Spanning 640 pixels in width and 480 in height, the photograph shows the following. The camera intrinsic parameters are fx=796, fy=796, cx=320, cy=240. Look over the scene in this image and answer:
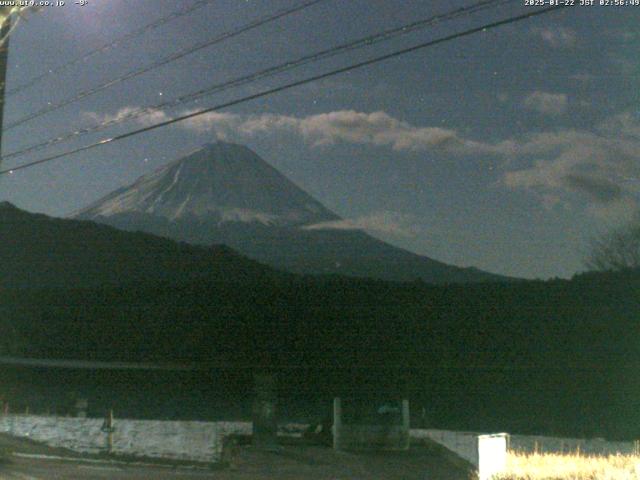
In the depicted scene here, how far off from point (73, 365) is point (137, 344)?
4.93 metres

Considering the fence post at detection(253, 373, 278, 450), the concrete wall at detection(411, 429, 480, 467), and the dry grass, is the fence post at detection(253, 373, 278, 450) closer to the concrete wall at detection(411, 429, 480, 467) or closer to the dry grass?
the concrete wall at detection(411, 429, 480, 467)

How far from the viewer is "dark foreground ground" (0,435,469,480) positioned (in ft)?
44.5

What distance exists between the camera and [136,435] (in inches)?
758

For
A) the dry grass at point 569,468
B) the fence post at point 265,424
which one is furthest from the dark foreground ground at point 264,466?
the dry grass at point 569,468

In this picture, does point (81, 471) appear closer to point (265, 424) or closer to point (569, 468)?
point (265, 424)

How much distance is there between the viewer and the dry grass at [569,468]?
961cm

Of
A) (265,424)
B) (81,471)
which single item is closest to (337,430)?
(265,424)

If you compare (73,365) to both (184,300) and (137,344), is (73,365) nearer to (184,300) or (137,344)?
(137,344)

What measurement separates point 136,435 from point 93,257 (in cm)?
4823

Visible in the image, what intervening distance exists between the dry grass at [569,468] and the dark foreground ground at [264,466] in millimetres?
2034

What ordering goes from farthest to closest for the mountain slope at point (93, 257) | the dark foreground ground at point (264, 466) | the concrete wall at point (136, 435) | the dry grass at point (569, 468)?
1. the mountain slope at point (93, 257)
2. the concrete wall at point (136, 435)
3. the dark foreground ground at point (264, 466)
4. the dry grass at point (569, 468)

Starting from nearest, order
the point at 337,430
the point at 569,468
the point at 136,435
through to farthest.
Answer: the point at 569,468 < the point at 337,430 < the point at 136,435

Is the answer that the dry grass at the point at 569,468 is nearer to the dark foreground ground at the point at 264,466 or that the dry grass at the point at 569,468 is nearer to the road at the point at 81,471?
the dark foreground ground at the point at 264,466

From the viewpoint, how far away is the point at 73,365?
137ft
